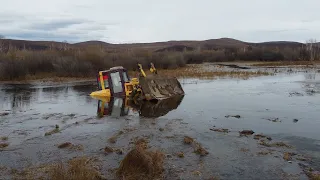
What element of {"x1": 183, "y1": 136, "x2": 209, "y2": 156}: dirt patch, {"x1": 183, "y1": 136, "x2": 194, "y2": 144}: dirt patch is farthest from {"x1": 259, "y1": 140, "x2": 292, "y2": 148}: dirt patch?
{"x1": 183, "y1": 136, "x2": 194, "y2": 144}: dirt patch

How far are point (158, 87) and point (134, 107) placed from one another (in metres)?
3.15

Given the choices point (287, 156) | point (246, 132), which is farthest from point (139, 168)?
point (246, 132)

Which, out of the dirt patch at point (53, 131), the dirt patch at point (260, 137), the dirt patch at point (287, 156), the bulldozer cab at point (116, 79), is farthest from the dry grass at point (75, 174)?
the bulldozer cab at point (116, 79)

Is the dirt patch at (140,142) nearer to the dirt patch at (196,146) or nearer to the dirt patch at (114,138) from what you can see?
the dirt patch at (114,138)

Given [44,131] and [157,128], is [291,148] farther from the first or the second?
[44,131]

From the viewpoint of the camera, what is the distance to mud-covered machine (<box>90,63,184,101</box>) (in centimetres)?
2031

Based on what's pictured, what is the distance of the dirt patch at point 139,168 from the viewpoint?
8195 mm

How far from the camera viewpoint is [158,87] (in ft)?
69.8

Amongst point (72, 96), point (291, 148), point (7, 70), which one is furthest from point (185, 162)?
point (7, 70)

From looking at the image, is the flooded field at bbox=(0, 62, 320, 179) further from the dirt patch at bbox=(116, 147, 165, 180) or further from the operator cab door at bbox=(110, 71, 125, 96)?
the operator cab door at bbox=(110, 71, 125, 96)

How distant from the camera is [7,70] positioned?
3747cm

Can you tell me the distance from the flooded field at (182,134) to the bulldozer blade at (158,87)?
0.85m

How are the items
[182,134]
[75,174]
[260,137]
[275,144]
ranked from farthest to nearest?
[182,134] → [260,137] → [275,144] → [75,174]

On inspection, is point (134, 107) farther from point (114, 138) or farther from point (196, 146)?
point (196, 146)
